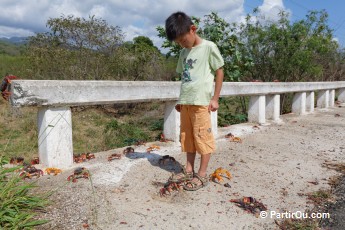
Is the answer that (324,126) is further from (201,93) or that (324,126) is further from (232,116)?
(201,93)

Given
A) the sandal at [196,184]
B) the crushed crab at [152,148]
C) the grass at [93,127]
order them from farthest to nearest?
the grass at [93,127] → the crushed crab at [152,148] → the sandal at [196,184]

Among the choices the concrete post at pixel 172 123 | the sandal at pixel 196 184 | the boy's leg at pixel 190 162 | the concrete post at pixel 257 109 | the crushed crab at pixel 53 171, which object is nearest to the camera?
the sandal at pixel 196 184

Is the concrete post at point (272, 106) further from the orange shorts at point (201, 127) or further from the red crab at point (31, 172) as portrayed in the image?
the red crab at point (31, 172)

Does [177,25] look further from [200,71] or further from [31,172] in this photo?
[31,172]

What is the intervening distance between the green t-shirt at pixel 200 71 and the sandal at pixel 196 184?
0.70m

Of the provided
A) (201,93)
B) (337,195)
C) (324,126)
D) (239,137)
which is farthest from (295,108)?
(201,93)

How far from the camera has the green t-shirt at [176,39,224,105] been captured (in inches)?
119

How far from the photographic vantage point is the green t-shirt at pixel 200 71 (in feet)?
9.92

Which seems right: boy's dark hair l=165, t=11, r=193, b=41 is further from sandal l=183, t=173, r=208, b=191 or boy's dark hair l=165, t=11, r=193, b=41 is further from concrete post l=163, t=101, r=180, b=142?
concrete post l=163, t=101, r=180, b=142

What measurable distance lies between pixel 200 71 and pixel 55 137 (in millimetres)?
1550

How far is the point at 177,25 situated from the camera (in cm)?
285

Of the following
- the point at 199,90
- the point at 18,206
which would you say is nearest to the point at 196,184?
the point at 199,90

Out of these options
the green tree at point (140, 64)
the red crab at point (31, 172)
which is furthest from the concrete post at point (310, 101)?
the red crab at point (31, 172)

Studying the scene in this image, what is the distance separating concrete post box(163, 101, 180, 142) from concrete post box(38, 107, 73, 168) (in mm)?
1504
